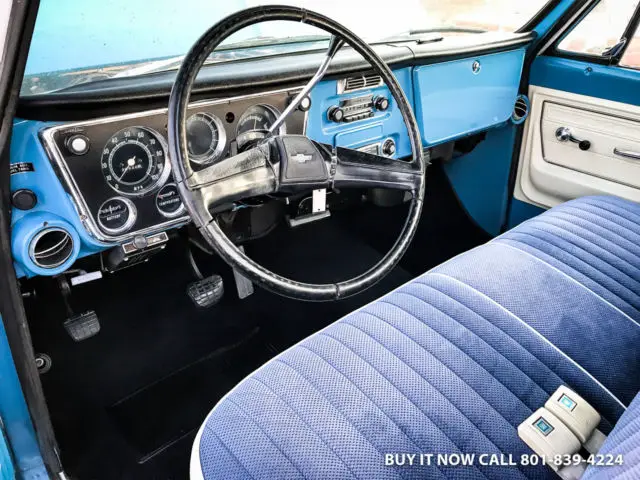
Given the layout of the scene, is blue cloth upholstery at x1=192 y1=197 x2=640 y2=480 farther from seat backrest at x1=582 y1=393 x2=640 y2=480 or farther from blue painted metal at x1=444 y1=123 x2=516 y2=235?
blue painted metal at x1=444 y1=123 x2=516 y2=235

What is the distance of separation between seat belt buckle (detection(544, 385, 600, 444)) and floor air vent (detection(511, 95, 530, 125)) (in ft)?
5.43

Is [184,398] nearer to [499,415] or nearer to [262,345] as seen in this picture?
[262,345]

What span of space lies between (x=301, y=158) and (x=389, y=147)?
830 millimetres

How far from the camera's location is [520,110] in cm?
247

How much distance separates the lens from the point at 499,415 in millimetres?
1078

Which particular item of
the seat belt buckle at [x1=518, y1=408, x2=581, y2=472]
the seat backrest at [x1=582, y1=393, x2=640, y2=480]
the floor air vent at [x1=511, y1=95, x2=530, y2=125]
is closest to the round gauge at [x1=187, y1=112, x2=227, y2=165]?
the seat belt buckle at [x1=518, y1=408, x2=581, y2=472]

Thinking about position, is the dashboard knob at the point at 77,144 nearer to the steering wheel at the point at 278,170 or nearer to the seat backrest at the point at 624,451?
the steering wheel at the point at 278,170

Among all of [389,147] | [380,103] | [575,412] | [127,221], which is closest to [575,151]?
[389,147]

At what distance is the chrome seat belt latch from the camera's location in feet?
3.38

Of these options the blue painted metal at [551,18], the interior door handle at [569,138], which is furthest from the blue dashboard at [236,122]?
the interior door handle at [569,138]

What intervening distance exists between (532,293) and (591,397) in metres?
0.32

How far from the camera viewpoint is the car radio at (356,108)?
176 cm

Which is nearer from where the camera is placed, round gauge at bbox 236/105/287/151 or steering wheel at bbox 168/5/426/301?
steering wheel at bbox 168/5/426/301

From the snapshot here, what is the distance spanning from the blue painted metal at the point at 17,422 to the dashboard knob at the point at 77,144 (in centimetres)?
44
